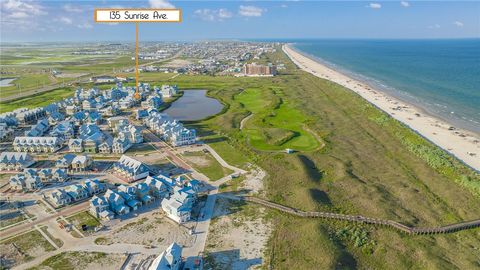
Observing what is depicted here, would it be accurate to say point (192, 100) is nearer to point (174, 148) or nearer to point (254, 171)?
point (174, 148)

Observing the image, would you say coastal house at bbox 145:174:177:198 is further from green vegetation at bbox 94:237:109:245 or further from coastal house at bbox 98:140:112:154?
coastal house at bbox 98:140:112:154

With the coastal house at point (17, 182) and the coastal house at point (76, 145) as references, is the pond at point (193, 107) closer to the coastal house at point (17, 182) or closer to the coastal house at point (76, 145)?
the coastal house at point (76, 145)

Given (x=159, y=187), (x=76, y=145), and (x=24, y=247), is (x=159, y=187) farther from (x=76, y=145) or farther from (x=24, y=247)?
(x=76, y=145)

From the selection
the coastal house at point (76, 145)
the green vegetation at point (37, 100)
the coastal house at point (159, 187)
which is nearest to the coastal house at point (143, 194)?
the coastal house at point (159, 187)

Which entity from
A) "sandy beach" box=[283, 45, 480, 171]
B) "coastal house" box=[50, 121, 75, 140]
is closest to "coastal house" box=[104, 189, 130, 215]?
"coastal house" box=[50, 121, 75, 140]

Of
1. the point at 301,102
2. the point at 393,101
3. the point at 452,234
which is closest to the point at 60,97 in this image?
the point at 301,102

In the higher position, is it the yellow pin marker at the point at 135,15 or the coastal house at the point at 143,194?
the yellow pin marker at the point at 135,15

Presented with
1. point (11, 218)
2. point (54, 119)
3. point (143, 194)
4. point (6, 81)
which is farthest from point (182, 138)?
point (6, 81)
